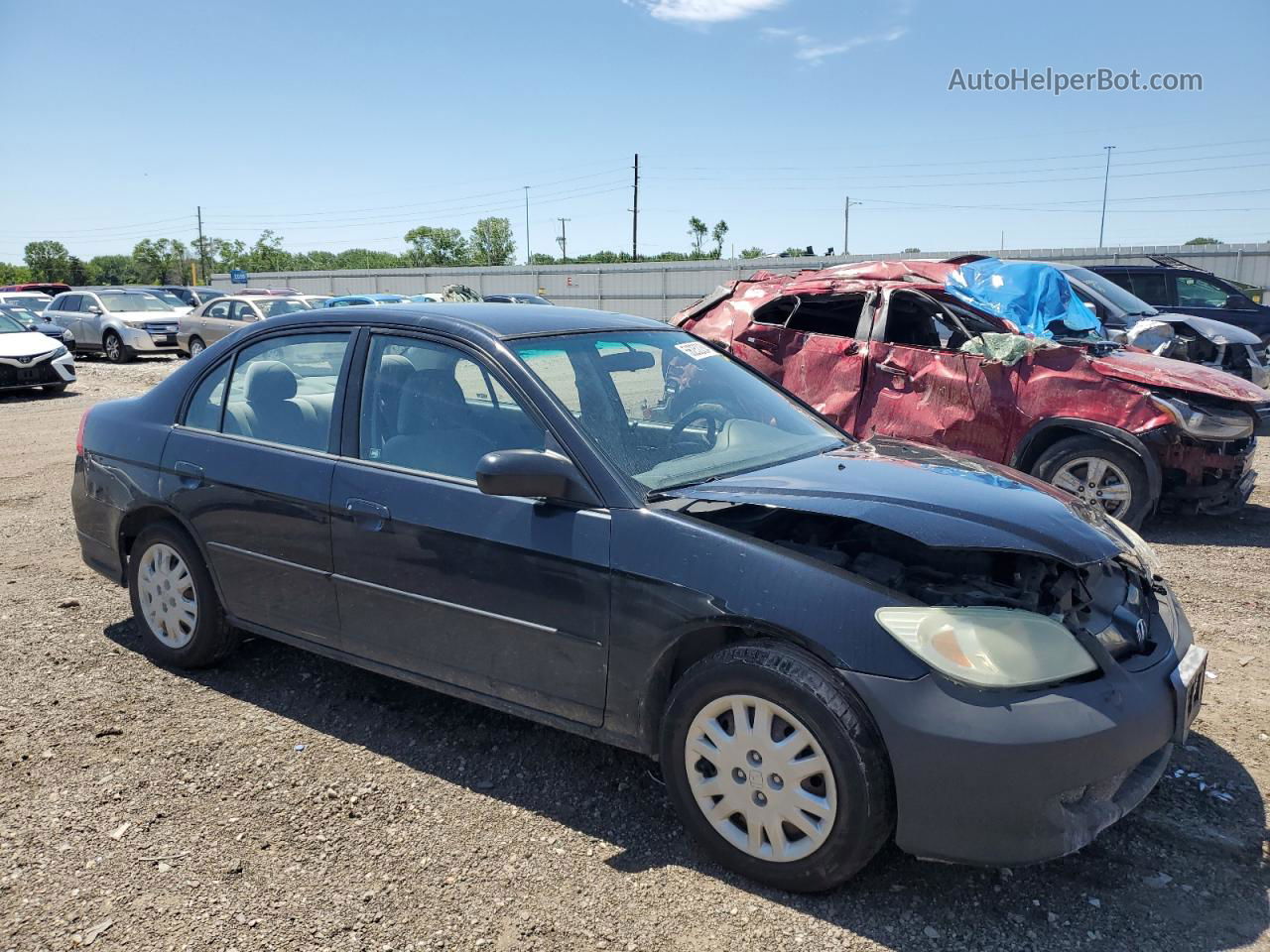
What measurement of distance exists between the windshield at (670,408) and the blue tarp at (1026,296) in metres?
4.24

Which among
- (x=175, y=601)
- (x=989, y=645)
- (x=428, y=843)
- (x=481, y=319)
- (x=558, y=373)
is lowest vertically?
(x=428, y=843)

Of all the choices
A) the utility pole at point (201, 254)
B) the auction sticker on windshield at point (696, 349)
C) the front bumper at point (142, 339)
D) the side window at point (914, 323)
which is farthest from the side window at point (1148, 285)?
the utility pole at point (201, 254)

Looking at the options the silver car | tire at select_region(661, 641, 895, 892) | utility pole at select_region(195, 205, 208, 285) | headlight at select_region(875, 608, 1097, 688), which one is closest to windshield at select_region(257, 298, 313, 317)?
the silver car

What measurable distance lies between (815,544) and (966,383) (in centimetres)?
458

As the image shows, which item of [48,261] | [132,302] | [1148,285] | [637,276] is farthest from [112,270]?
[1148,285]

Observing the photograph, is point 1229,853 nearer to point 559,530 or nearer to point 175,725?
point 559,530

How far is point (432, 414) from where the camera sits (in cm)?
352

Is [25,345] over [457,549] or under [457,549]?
under

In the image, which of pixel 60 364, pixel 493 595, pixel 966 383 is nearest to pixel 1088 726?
pixel 493 595

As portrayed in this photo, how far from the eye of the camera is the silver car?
65.8 ft

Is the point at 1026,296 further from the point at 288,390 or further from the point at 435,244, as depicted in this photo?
the point at 435,244

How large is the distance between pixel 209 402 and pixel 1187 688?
3844mm

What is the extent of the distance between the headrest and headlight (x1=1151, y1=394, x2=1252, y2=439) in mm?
5469

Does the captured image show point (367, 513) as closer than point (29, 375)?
Yes
